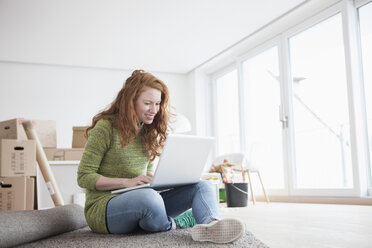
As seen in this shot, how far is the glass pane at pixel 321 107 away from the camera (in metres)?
4.07

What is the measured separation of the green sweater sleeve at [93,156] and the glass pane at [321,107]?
297 centimetres

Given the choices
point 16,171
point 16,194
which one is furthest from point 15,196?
point 16,171

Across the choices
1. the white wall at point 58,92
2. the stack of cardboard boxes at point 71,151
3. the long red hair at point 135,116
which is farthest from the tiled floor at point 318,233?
the white wall at point 58,92

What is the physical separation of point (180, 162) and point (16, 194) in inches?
66.3

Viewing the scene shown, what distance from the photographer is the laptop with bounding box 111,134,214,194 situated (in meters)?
1.59

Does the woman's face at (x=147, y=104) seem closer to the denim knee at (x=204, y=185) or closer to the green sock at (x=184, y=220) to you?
the denim knee at (x=204, y=185)

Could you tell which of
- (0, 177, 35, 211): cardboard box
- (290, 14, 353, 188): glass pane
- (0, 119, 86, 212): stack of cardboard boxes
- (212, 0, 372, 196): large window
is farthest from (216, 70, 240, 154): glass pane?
(0, 177, 35, 211): cardboard box

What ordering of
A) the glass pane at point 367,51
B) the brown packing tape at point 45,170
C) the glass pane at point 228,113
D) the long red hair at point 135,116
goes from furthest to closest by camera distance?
the glass pane at point 228,113, the glass pane at point 367,51, the brown packing tape at point 45,170, the long red hair at point 135,116

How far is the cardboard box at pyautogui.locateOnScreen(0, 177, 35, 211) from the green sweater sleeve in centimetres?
136

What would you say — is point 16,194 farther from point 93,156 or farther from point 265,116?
point 265,116

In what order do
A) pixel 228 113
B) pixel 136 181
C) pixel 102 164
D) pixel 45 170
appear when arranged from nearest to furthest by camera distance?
pixel 136 181 → pixel 102 164 → pixel 45 170 → pixel 228 113

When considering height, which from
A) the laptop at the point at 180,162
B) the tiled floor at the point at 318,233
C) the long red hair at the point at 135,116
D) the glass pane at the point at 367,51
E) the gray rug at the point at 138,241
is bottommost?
the tiled floor at the point at 318,233

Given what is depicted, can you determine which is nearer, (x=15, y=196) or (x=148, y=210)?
(x=148, y=210)

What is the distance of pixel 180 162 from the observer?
1.66m
